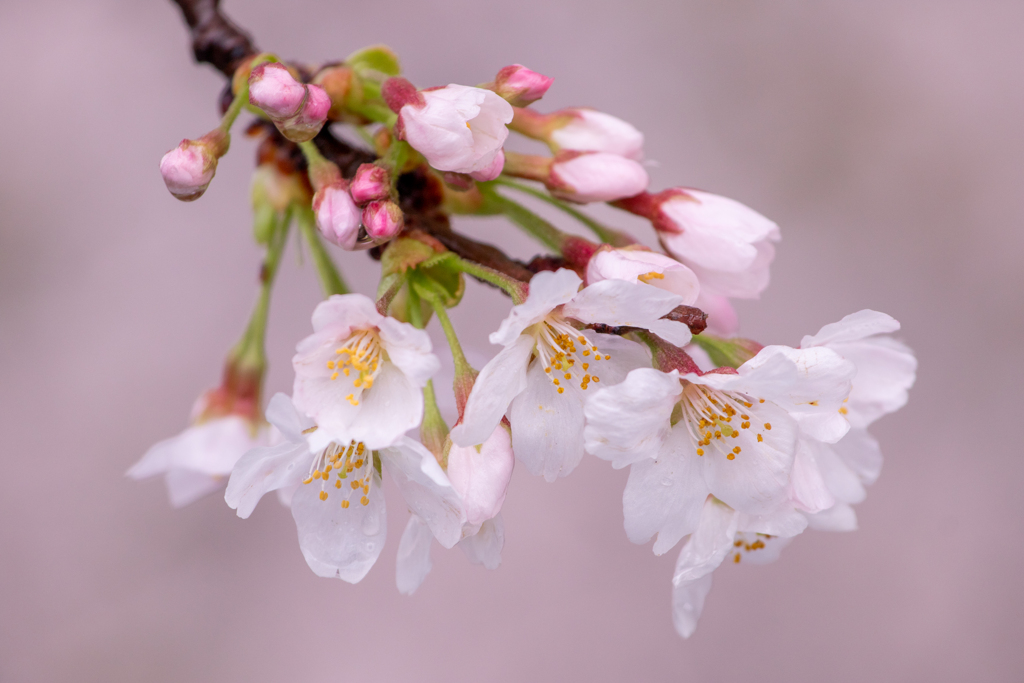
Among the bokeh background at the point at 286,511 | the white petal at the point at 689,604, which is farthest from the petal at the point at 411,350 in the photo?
the bokeh background at the point at 286,511

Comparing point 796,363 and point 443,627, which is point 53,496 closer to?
point 443,627

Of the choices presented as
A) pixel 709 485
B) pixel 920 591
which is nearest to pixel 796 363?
pixel 709 485

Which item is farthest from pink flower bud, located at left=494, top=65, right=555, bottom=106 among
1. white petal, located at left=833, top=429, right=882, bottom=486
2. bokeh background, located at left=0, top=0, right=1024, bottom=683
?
bokeh background, located at left=0, top=0, right=1024, bottom=683

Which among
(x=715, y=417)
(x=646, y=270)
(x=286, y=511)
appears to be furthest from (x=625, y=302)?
(x=286, y=511)

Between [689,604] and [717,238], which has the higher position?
[717,238]

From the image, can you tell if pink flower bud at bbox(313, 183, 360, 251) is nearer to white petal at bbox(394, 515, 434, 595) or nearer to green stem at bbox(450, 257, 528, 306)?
green stem at bbox(450, 257, 528, 306)

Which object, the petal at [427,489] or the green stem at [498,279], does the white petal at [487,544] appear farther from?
the green stem at [498,279]

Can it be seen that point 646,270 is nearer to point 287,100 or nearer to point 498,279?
point 498,279
